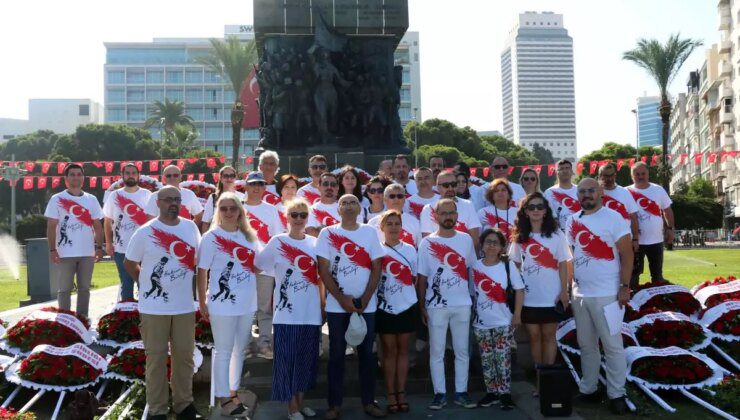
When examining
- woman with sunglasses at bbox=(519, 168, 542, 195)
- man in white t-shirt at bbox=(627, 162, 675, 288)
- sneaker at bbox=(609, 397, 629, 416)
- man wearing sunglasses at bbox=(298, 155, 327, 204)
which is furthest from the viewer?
man in white t-shirt at bbox=(627, 162, 675, 288)

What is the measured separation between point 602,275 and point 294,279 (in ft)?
8.78

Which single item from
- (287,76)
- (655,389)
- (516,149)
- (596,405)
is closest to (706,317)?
(655,389)

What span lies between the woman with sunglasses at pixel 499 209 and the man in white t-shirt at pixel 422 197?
573 millimetres

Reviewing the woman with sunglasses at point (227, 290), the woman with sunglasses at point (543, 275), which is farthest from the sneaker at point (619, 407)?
the woman with sunglasses at point (227, 290)

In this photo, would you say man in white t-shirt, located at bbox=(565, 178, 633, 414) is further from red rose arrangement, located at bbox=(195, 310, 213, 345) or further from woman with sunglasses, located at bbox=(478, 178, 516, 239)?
red rose arrangement, located at bbox=(195, 310, 213, 345)

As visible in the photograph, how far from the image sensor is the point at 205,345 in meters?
7.75

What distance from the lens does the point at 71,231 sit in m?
8.66

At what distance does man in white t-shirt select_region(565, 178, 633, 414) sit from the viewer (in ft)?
21.0

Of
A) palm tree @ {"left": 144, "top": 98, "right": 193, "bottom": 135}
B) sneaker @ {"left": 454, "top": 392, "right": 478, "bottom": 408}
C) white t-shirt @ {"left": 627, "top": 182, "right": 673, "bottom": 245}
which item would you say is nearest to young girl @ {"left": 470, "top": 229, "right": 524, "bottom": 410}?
sneaker @ {"left": 454, "top": 392, "right": 478, "bottom": 408}

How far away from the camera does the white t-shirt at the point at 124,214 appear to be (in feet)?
29.3

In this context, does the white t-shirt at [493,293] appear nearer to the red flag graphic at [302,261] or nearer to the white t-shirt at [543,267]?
the white t-shirt at [543,267]

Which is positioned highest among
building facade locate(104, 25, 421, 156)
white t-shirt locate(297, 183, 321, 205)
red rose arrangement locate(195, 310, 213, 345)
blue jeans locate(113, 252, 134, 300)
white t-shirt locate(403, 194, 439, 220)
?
building facade locate(104, 25, 421, 156)

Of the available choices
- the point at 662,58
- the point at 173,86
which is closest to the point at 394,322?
the point at 662,58

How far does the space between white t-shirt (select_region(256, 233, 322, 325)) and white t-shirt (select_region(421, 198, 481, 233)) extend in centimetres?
145
